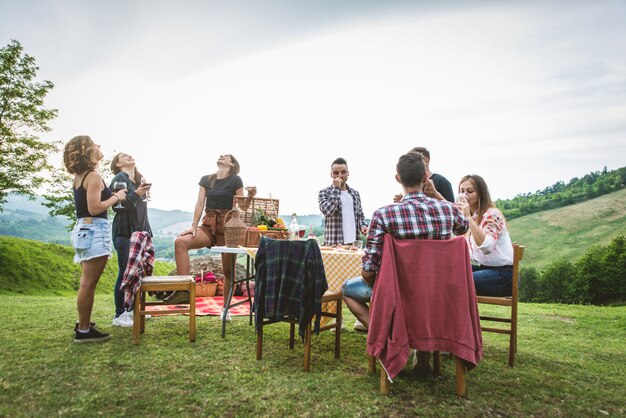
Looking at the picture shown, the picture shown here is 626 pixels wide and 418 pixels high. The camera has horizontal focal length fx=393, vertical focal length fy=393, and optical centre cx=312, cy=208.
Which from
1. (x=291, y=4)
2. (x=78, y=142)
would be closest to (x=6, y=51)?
(x=291, y=4)

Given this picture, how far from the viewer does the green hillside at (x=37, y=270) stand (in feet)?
31.9

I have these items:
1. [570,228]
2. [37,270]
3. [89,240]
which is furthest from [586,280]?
[37,270]

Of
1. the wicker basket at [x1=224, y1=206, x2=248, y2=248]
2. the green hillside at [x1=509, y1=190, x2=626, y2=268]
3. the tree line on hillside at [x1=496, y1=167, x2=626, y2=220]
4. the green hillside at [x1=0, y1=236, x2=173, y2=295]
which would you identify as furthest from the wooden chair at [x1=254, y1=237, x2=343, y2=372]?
the tree line on hillside at [x1=496, y1=167, x2=626, y2=220]

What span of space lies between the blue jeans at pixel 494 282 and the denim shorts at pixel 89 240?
3.28 meters

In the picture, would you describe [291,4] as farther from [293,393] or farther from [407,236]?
[293,393]

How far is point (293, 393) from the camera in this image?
2490 millimetres

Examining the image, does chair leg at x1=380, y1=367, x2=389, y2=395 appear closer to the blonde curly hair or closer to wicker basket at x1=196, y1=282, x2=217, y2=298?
the blonde curly hair

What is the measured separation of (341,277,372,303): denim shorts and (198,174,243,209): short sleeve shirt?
6.97ft

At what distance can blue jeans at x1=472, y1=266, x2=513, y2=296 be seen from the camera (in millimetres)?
3180

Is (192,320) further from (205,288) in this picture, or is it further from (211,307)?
(205,288)

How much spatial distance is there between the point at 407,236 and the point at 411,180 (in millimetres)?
383

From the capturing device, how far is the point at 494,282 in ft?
10.4

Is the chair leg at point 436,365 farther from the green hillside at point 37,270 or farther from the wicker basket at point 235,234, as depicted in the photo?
the green hillside at point 37,270

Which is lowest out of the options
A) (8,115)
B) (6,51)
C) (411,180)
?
(411,180)
